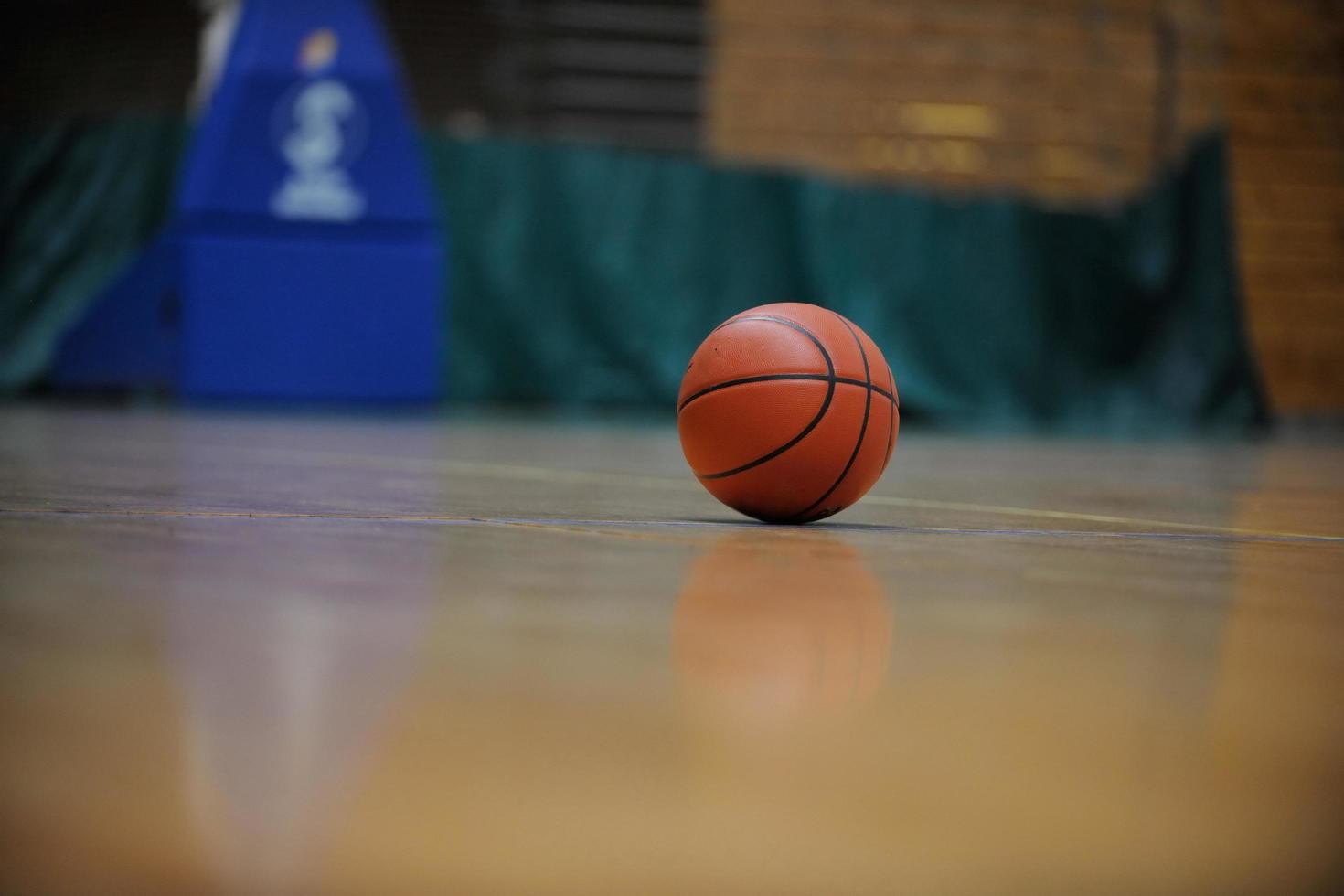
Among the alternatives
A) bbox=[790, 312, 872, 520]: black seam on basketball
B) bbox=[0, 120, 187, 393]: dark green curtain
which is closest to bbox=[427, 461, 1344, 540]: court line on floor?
bbox=[790, 312, 872, 520]: black seam on basketball

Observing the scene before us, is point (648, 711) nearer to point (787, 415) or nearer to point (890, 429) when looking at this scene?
point (787, 415)

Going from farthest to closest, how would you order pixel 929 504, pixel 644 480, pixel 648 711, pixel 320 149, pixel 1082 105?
pixel 1082 105, pixel 320 149, pixel 644 480, pixel 929 504, pixel 648 711

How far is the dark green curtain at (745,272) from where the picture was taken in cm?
924

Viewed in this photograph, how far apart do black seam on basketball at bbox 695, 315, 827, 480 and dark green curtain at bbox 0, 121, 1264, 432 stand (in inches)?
258

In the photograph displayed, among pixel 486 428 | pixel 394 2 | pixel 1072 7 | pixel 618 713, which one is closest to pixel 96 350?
pixel 486 428

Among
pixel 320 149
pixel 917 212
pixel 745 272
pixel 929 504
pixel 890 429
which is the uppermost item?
pixel 890 429

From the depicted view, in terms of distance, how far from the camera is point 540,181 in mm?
9398

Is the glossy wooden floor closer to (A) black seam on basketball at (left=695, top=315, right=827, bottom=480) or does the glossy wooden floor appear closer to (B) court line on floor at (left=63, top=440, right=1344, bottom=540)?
(A) black seam on basketball at (left=695, top=315, right=827, bottom=480)

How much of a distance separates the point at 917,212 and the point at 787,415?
24.1ft

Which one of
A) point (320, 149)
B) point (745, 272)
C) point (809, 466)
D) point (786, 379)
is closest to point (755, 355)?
point (786, 379)

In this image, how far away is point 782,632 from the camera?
4.65 feet

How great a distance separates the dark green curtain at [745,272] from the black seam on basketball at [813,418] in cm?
656

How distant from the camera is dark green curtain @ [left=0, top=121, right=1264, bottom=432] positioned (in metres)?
9.24

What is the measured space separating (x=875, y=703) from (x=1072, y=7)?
36.3 ft
